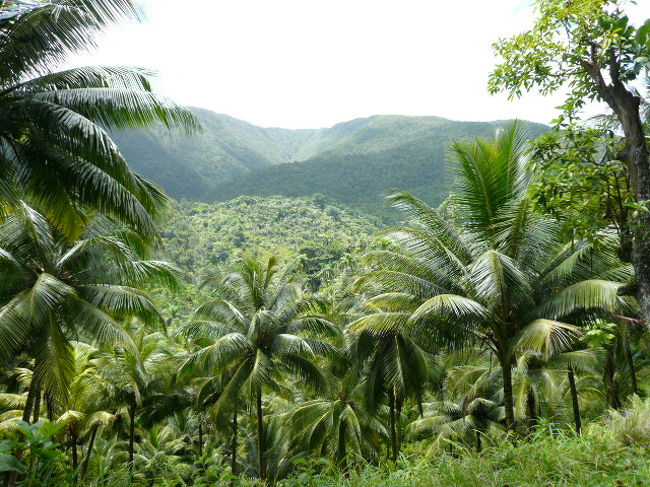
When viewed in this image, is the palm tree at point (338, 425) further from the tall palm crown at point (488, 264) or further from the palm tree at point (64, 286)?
the palm tree at point (64, 286)

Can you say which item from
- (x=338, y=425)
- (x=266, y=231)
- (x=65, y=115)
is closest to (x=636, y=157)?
(x=65, y=115)

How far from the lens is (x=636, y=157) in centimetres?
572

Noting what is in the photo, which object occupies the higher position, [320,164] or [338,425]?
[320,164]

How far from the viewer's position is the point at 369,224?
71312mm

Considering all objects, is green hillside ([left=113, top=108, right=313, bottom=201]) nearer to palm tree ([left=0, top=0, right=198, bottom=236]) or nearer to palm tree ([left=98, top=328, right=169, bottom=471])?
palm tree ([left=98, top=328, right=169, bottom=471])

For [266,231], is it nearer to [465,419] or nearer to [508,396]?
[465,419]

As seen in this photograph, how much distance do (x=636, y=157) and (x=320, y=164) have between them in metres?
101

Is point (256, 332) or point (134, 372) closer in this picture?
point (256, 332)

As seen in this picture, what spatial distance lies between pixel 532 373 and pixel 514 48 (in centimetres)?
1149

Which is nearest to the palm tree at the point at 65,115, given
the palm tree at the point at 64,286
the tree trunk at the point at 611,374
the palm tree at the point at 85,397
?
the palm tree at the point at 64,286

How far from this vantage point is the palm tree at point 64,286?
1009 cm

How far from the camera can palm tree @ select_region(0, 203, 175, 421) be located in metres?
10.1

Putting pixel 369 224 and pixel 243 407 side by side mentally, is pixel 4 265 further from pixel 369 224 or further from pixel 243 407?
pixel 369 224

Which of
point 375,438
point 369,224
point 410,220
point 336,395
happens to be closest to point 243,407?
point 336,395
